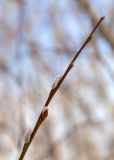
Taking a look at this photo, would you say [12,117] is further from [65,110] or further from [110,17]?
[65,110]

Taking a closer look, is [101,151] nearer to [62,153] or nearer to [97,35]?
[62,153]

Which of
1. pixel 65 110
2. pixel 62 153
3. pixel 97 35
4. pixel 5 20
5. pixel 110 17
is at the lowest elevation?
pixel 62 153

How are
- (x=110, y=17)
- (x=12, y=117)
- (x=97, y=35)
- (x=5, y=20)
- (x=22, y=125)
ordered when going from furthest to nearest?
1. (x=5, y=20)
2. (x=12, y=117)
3. (x=97, y=35)
4. (x=110, y=17)
5. (x=22, y=125)

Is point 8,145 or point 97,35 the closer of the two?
point 97,35

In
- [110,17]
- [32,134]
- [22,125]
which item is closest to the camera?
[32,134]

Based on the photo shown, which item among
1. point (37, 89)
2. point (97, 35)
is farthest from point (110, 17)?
point (37, 89)

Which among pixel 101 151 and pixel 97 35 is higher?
pixel 97 35

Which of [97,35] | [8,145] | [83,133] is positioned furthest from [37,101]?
[83,133]

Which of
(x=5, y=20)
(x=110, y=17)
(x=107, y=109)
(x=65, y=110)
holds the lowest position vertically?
(x=65, y=110)

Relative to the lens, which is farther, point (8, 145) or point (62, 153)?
point (62, 153)
